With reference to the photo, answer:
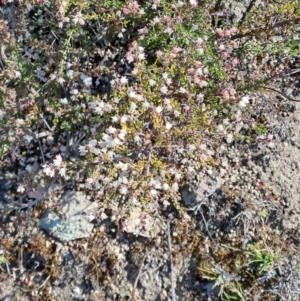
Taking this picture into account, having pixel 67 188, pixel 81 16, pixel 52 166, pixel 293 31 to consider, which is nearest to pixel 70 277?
pixel 67 188

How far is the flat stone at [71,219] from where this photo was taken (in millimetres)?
3967

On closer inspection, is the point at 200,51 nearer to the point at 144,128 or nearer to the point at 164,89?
the point at 164,89

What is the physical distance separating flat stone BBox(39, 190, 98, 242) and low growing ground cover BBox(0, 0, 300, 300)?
7 centimetres

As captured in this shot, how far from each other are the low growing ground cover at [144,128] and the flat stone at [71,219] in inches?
2.7

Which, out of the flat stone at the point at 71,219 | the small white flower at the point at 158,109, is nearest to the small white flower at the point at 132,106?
the small white flower at the point at 158,109

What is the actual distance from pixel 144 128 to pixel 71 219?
98cm

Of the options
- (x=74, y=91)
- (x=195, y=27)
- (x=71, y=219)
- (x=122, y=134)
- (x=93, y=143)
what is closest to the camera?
(x=122, y=134)

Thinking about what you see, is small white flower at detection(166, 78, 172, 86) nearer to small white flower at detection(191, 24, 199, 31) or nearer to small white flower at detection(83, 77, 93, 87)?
small white flower at detection(191, 24, 199, 31)

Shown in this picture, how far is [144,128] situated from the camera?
355 cm

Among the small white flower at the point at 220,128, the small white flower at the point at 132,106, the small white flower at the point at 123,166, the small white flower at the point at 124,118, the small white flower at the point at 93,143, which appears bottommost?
the small white flower at the point at 123,166

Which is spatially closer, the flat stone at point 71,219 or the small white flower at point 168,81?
the small white flower at point 168,81

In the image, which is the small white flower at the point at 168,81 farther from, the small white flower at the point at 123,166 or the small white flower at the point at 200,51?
the small white flower at the point at 123,166

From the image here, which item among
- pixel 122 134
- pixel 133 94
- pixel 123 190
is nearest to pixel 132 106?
pixel 133 94

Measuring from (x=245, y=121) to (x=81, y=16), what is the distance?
4.60 feet
